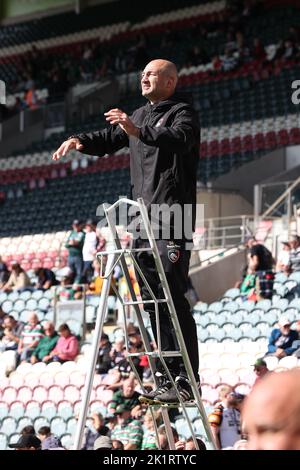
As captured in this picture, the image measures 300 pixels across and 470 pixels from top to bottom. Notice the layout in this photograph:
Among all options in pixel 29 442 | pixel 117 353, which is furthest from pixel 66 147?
pixel 117 353

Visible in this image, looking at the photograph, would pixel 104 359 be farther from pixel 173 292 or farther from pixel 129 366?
pixel 173 292

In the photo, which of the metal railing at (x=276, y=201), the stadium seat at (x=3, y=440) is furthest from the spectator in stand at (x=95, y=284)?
the stadium seat at (x=3, y=440)

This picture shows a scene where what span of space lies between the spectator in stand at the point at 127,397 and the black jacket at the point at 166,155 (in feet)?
17.9

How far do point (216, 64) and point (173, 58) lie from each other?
1.90 metres

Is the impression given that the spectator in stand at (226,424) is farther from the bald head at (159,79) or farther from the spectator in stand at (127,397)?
the bald head at (159,79)

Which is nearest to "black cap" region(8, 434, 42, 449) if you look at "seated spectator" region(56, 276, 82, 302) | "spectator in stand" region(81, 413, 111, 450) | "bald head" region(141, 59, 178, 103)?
"spectator in stand" region(81, 413, 111, 450)

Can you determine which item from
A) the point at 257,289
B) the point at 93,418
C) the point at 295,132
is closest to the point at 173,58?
the point at 295,132

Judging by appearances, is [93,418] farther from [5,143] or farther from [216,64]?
[5,143]

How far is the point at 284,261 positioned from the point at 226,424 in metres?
5.19

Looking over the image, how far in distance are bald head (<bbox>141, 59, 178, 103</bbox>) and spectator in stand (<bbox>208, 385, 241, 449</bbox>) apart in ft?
11.7

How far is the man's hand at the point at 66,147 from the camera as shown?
14.1 feet

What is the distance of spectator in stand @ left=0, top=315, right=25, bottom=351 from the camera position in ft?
42.9

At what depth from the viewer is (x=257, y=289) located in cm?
1255

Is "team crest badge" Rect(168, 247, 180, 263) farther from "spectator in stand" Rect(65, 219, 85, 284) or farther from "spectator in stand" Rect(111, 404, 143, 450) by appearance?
"spectator in stand" Rect(65, 219, 85, 284)
